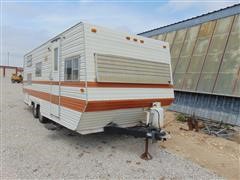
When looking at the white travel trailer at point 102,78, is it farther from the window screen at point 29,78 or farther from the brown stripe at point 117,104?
the window screen at point 29,78

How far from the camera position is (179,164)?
4.92m

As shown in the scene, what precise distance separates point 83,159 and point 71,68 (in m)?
2.21

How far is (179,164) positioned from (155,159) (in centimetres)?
56

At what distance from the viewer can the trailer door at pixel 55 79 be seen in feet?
20.3

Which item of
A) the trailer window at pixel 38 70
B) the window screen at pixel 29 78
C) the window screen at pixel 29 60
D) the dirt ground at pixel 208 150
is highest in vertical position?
the window screen at pixel 29 60

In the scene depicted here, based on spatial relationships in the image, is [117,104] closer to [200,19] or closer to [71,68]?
[71,68]

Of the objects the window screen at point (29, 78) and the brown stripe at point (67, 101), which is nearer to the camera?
the brown stripe at point (67, 101)

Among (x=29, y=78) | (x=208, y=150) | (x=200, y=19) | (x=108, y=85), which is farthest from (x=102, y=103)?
(x=200, y=19)

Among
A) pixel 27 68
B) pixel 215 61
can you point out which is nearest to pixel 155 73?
pixel 215 61

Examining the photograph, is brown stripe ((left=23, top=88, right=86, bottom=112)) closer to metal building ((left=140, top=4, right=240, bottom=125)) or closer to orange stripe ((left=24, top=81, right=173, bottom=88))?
orange stripe ((left=24, top=81, right=173, bottom=88))

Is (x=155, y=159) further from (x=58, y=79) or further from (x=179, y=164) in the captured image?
(x=58, y=79)

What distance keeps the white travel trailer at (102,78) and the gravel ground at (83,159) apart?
628mm

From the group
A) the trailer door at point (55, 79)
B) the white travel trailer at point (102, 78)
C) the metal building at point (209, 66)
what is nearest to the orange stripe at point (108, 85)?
the white travel trailer at point (102, 78)

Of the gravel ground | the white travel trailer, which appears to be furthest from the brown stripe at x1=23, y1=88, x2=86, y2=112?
the gravel ground
